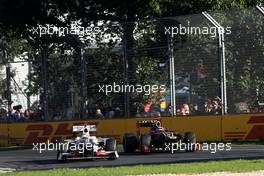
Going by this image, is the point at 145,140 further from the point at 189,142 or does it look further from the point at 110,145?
the point at 110,145

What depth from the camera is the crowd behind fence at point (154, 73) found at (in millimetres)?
24703

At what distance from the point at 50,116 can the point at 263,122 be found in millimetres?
8183

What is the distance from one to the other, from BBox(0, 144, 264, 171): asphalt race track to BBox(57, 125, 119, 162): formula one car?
0.66 feet

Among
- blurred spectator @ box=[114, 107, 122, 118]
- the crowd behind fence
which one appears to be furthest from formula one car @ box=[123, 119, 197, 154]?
blurred spectator @ box=[114, 107, 122, 118]

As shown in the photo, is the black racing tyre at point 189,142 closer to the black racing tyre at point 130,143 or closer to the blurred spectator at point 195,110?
the black racing tyre at point 130,143

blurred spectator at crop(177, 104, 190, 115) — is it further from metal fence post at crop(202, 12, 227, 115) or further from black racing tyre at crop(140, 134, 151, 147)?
black racing tyre at crop(140, 134, 151, 147)

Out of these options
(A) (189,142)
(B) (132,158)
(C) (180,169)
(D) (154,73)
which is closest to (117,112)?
(D) (154,73)

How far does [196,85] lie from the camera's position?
25.3 metres

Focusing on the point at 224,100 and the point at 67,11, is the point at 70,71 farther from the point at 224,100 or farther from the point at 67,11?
the point at 224,100

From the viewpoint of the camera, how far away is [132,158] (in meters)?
20.3

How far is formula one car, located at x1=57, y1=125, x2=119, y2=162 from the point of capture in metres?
20.2

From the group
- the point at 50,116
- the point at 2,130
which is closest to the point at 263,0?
the point at 50,116

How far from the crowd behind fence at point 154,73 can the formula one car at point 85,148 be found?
18.8 ft

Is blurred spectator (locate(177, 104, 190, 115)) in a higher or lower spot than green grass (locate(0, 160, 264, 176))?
higher
